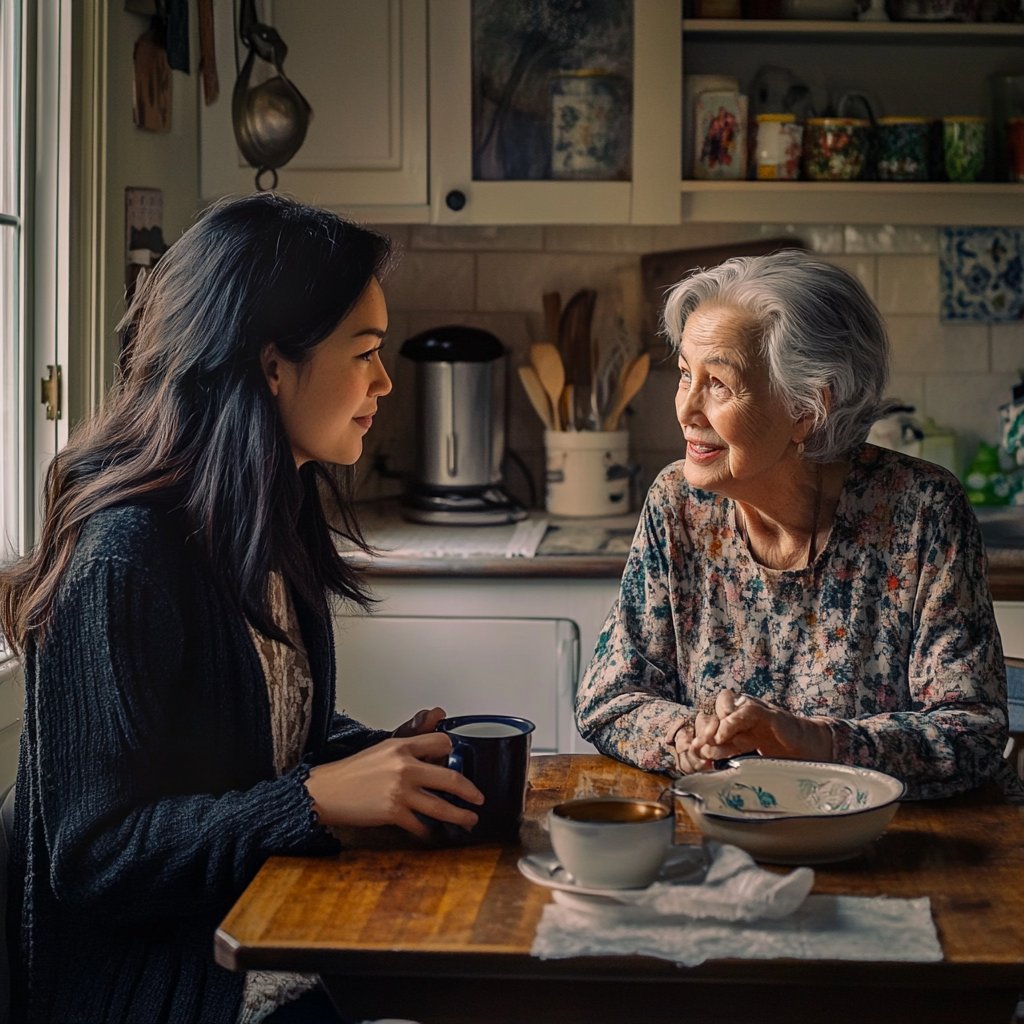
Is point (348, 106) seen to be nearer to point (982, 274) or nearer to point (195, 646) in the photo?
point (982, 274)

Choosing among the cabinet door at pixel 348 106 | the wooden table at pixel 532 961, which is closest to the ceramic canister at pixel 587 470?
the cabinet door at pixel 348 106

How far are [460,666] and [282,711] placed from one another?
1.22 meters

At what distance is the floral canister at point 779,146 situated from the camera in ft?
→ 9.13

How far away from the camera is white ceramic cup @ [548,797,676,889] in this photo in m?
1.00

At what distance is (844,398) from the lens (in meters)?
1.65

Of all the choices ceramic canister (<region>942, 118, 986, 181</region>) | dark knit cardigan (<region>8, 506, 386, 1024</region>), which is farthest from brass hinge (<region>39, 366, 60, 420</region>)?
ceramic canister (<region>942, 118, 986, 181</region>)

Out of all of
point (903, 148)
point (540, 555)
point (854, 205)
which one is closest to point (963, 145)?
point (903, 148)

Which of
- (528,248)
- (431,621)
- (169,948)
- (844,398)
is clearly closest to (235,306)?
(169,948)

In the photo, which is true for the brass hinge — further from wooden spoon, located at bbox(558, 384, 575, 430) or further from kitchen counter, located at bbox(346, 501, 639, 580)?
wooden spoon, located at bbox(558, 384, 575, 430)

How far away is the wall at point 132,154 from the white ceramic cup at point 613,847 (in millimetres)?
→ 1561

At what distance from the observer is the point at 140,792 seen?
1.13 m

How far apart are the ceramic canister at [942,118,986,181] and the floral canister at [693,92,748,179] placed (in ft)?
1.43

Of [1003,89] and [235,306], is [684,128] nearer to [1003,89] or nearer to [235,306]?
[1003,89]

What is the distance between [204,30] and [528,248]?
0.88 m
